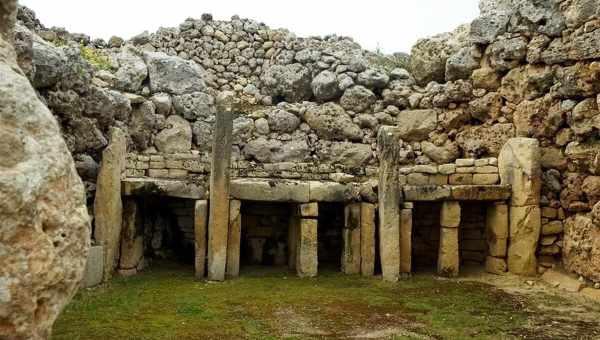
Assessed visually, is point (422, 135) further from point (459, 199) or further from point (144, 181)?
point (144, 181)

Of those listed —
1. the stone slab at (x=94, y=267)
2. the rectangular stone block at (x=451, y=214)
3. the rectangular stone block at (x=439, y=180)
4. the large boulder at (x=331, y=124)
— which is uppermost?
the large boulder at (x=331, y=124)

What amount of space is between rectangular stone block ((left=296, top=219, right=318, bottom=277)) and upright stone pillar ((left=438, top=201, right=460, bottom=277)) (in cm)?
262

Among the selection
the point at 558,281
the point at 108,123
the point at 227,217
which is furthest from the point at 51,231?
the point at 558,281

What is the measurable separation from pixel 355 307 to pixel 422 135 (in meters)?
6.69

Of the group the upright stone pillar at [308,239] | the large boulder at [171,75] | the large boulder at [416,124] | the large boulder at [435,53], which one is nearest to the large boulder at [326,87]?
the large boulder at [416,124]

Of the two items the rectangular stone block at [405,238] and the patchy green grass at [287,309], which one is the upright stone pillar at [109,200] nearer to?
the patchy green grass at [287,309]

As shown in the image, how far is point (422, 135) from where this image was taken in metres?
13.8

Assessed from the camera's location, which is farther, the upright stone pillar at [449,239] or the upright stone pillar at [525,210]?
the upright stone pillar at [525,210]

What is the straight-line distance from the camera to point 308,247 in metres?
10.3

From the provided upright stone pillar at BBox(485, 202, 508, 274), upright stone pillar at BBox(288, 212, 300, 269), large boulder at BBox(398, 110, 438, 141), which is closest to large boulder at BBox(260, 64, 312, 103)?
large boulder at BBox(398, 110, 438, 141)

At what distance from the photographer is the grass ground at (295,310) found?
6.86 metres

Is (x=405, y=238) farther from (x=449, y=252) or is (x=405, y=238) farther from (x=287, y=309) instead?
(x=287, y=309)

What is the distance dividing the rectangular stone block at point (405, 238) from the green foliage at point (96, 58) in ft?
26.2

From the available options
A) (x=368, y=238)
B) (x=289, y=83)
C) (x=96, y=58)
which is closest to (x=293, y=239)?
(x=368, y=238)
